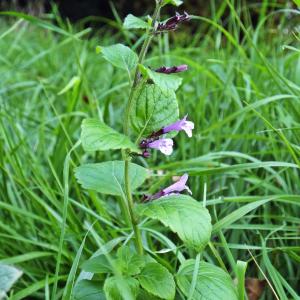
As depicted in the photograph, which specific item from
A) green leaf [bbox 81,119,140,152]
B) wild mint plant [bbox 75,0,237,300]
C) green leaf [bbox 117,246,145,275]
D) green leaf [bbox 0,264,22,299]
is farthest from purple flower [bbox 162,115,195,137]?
green leaf [bbox 0,264,22,299]

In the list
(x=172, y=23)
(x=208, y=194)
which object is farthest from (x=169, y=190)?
(x=208, y=194)

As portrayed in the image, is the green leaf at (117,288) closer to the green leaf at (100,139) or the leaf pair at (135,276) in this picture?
the leaf pair at (135,276)

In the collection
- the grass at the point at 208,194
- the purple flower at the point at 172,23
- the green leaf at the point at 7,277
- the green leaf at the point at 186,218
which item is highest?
the purple flower at the point at 172,23

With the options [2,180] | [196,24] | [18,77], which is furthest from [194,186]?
[196,24]

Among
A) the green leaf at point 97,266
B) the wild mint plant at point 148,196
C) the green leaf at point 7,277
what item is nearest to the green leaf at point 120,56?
the wild mint plant at point 148,196

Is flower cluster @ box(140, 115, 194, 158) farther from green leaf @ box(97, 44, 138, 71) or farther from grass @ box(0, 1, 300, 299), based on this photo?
grass @ box(0, 1, 300, 299)

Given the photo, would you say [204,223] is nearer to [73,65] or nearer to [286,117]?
[286,117]
